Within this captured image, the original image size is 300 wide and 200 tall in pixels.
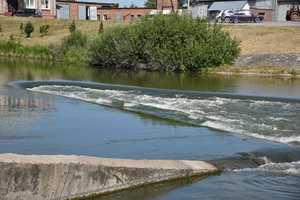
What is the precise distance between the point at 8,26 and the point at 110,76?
35.4 metres

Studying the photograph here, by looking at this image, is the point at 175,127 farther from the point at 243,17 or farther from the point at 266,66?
the point at 243,17

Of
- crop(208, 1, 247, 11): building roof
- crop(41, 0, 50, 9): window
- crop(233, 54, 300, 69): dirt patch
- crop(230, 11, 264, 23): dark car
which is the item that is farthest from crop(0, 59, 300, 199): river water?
crop(41, 0, 50, 9): window

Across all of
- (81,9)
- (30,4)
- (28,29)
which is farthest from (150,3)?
(28,29)

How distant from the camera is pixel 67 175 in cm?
866

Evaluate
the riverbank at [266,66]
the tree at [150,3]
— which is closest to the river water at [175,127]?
the riverbank at [266,66]

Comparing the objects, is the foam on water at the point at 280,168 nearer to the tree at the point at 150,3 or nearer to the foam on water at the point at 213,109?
the foam on water at the point at 213,109

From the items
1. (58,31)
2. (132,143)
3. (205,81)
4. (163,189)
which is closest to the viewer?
(163,189)

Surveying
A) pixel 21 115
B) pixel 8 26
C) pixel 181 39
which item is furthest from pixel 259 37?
pixel 8 26

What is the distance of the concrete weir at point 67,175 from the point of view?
8.20 metres

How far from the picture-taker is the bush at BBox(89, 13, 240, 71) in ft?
114

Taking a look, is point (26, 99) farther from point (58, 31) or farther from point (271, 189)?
point (58, 31)

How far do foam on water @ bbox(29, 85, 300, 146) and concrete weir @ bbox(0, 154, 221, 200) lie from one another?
5.84 metres

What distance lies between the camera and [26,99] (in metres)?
21.4

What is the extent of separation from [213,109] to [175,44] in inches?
675
